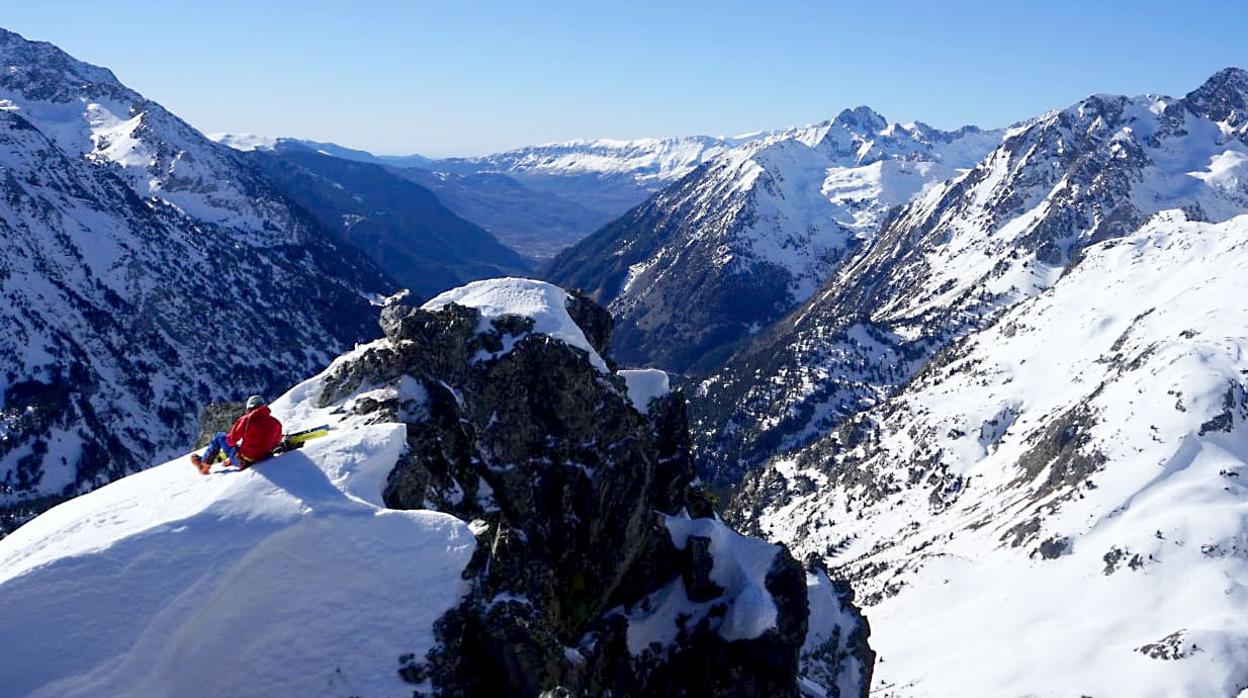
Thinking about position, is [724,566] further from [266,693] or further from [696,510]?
[266,693]

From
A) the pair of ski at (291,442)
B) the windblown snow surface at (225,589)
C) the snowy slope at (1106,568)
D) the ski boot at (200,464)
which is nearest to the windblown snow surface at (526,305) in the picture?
the pair of ski at (291,442)

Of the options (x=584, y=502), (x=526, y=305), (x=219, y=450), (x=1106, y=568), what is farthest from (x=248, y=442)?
(x=1106, y=568)

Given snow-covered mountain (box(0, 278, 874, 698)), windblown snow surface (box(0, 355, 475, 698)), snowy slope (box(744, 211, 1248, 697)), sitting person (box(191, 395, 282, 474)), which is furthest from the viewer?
snowy slope (box(744, 211, 1248, 697))

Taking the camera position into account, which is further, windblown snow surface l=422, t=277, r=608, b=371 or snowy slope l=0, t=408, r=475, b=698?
windblown snow surface l=422, t=277, r=608, b=371

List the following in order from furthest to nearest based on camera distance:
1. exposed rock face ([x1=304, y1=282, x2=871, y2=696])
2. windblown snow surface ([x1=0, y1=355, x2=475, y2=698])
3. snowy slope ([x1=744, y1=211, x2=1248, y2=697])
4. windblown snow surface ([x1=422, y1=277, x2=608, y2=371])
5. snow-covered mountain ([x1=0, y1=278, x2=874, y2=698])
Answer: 1. snowy slope ([x1=744, y1=211, x2=1248, y2=697])
2. windblown snow surface ([x1=422, y1=277, x2=608, y2=371])
3. exposed rock face ([x1=304, y1=282, x2=871, y2=696])
4. snow-covered mountain ([x1=0, y1=278, x2=874, y2=698])
5. windblown snow surface ([x1=0, y1=355, x2=475, y2=698])

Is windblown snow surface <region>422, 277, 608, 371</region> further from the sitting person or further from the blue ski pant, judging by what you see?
the blue ski pant

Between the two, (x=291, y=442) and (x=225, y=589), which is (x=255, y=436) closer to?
(x=291, y=442)

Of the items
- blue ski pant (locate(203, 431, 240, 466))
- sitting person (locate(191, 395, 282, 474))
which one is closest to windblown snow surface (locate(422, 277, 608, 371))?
sitting person (locate(191, 395, 282, 474))
